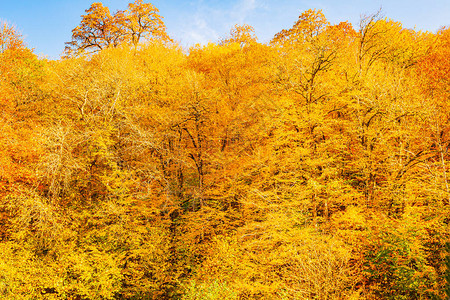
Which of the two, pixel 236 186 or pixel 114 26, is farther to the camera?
pixel 114 26

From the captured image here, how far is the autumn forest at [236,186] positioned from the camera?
12.4m

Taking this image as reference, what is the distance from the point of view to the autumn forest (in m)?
12.4

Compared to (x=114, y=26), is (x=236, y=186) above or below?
below

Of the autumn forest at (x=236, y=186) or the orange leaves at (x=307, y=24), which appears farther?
the orange leaves at (x=307, y=24)

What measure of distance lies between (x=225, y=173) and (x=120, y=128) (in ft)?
25.7

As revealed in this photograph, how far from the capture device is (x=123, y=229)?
15023mm

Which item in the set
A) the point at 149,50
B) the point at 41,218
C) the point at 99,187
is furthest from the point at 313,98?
the point at 149,50

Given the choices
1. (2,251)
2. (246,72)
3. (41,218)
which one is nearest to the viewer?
(41,218)

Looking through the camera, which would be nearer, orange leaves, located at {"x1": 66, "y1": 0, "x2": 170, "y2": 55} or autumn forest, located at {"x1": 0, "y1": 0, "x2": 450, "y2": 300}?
autumn forest, located at {"x1": 0, "y1": 0, "x2": 450, "y2": 300}

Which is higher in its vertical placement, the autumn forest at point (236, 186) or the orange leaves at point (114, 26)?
the orange leaves at point (114, 26)

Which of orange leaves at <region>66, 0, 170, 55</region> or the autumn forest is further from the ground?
orange leaves at <region>66, 0, 170, 55</region>

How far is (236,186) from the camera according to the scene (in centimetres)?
1847

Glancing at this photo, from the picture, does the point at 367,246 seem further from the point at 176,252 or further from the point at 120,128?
the point at 120,128

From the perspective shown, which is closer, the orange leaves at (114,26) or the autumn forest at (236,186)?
the autumn forest at (236,186)
